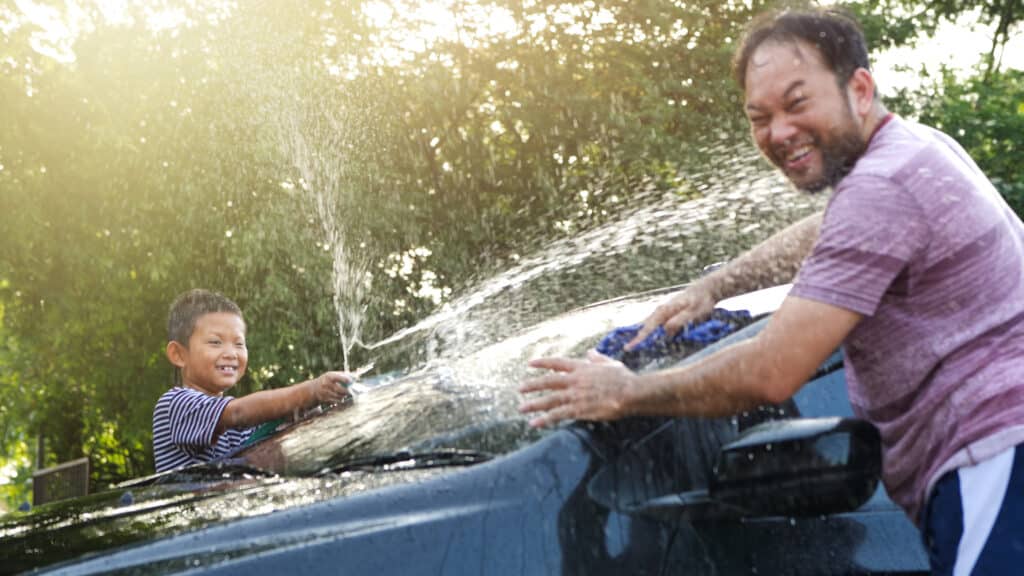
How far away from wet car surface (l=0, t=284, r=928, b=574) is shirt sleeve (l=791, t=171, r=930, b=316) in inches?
11.0

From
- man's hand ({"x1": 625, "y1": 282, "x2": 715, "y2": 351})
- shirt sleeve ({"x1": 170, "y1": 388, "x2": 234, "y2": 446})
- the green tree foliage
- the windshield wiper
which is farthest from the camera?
the green tree foliage

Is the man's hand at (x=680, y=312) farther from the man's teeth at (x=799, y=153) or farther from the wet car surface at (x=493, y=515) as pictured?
the man's teeth at (x=799, y=153)

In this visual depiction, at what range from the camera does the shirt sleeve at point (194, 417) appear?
3479mm

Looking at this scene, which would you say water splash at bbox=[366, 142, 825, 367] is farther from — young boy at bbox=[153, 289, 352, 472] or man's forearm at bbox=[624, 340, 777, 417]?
man's forearm at bbox=[624, 340, 777, 417]

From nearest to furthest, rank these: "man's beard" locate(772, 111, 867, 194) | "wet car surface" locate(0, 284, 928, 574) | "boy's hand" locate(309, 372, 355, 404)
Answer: "wet car surface" locate(0, 284, 928, 574) → "man's beard" locate(772, 111, 867, 194) → "boy's hand" locate(309, 372, 355, 404)

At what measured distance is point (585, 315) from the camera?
3027 mm

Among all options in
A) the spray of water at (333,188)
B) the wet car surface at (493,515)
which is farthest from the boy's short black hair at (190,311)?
the spray of water at (333,188)

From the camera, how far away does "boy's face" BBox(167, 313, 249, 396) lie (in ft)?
12.5

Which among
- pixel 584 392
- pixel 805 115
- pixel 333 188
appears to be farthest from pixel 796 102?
pixel 333 188

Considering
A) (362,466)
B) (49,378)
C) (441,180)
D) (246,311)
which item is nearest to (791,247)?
(362,466)

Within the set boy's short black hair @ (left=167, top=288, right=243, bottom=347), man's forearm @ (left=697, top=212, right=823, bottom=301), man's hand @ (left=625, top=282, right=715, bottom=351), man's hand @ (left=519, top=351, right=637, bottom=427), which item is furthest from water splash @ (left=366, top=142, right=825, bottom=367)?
man's hand @ (left=519, top=351, right=637, bottom=427)

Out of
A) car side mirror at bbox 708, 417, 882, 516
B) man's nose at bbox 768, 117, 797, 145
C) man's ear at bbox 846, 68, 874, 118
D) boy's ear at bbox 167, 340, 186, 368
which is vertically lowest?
car side mirror at bbox 708, 417, 882, 516

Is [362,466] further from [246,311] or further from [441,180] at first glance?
[441,180]

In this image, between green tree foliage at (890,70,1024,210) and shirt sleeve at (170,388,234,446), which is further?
green tree foliage at (890,70,1024,210)
